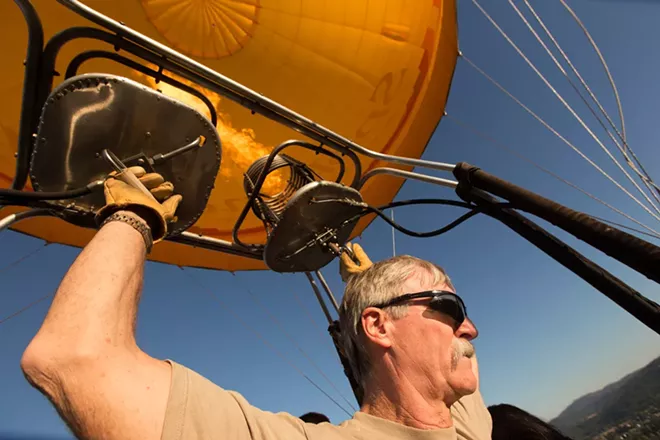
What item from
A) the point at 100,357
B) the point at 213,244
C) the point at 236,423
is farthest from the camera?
the point at 213,244

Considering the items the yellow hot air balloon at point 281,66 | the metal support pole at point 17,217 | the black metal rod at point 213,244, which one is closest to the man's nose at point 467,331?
the black metal rod at point 213,244

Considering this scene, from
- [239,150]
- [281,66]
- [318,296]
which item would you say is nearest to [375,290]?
[318,296]

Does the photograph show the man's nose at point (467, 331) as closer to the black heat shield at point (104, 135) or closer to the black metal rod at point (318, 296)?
the black heat shield at point (104, 135)

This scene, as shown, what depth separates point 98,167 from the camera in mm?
2086

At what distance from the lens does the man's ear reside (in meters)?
1.68

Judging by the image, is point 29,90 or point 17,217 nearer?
point 29,90

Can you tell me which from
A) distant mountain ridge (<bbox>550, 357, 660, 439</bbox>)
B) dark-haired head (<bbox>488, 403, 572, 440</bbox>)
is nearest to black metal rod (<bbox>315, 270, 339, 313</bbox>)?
dark-haired head (<bbox>488, 403, 572, 440</bbox>)

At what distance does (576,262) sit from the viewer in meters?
1.69

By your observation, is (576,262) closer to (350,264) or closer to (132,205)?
(350,264)

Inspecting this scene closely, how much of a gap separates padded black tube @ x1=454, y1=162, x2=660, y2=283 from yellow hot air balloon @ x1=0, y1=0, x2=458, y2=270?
8.24ft

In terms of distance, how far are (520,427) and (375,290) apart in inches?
54.6

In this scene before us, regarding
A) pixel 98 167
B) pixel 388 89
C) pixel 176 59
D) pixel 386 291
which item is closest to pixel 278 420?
pixel 386 291

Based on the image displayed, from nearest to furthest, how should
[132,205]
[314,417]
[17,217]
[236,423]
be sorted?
[236,423]
[132,205]
[17,217]
[314,417]

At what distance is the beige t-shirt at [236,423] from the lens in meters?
0.97
